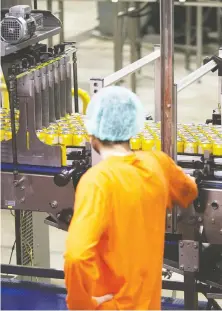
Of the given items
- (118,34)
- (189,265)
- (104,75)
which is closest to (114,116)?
(189,265)

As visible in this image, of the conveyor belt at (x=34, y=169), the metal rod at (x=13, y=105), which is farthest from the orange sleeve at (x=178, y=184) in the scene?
the metal rod at (x=13, y=105)

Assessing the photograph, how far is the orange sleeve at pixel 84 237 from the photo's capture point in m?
3.02

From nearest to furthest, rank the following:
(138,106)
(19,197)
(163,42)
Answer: (138,106), (163,42), (19,197)

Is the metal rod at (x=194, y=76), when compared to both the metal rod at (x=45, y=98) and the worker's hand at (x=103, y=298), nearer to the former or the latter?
the metal rod at (x=45, y=98)

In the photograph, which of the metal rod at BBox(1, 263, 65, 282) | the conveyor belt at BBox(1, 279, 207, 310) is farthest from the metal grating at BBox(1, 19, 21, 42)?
the conveyor belt at BBox(1, 279, 207, 310)

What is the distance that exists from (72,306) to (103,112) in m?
0.81

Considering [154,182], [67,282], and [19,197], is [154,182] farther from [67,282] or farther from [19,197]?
[19,197]

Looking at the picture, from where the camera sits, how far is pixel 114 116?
3250 mm

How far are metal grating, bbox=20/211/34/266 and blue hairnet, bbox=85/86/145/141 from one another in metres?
2.27

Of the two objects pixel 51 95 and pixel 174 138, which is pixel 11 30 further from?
pixel 174 138

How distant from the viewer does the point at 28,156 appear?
427 centimetres

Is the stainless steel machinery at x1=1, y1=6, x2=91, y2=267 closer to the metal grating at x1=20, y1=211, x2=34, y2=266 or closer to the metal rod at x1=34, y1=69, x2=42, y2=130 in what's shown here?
the metal rod at x1=34, y1=69, x2=42, y2=130

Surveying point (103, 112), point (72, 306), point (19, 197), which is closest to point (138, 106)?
point (103, 112)

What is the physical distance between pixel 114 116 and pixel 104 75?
7.89 metres
